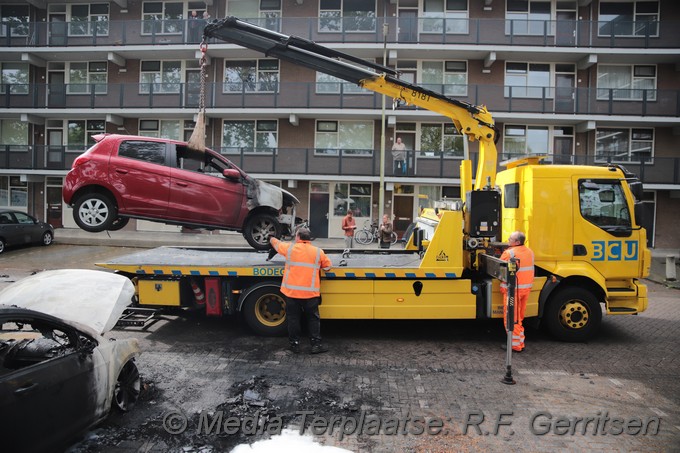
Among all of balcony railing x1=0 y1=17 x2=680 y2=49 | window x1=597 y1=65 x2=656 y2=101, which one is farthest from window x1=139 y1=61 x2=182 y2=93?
window x1=597 y1=65 x2=656 y2=101

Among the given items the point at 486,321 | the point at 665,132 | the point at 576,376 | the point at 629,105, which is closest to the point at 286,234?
the point at 486,321

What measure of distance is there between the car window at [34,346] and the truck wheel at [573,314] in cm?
615

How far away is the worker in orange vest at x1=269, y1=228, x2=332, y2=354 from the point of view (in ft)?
19.6

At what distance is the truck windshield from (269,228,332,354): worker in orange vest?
394 cm

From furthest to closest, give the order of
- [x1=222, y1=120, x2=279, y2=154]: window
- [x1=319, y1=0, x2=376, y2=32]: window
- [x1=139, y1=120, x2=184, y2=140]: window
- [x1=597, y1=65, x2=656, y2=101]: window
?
[x1=139, y1=120, x2=184, y2=140]: window → [x1=222, y1=120, x2=279, y2=154]: window → [x1=597, y1=65, x2=656, y2=101]: window → [x1=319, y1=0, x2=376, y2=32]: window

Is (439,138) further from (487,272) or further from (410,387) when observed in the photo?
(410,387)

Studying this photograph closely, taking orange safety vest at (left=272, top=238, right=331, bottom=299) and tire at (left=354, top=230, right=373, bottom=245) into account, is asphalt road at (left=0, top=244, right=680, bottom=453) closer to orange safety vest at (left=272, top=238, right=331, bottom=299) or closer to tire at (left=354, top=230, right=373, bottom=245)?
orange safety vest at (left=272, top=238, right=331, bottom=299)

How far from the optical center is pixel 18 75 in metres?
22.9

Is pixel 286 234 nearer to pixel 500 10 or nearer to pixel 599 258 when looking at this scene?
pixel 599 258

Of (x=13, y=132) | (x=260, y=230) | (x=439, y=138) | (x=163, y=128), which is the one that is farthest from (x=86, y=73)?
(x=260, y=230)

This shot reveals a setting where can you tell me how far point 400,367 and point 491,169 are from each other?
371 cm

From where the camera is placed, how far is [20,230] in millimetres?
16172

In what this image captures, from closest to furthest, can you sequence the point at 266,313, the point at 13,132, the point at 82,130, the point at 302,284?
the point at 302,284 < the point at 266,313 < the point at 82,130 < the point at 13,132

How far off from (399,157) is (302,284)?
14.6 m
